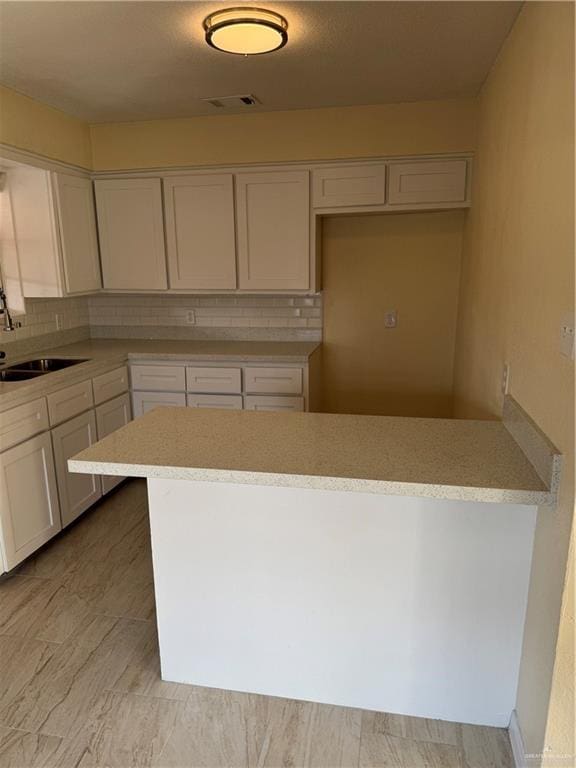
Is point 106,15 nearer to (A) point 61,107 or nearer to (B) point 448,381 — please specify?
(A) point 61,107

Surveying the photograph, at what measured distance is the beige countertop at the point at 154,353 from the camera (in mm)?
2951

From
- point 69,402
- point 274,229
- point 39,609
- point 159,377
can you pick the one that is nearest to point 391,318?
point 274,229

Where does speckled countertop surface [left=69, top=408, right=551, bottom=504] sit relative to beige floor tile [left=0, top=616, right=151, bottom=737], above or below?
above

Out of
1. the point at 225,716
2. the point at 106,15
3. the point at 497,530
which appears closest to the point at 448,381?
the point at 497,530

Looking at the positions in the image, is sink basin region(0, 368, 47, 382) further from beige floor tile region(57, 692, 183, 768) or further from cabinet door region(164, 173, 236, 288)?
beige floor tile region(57, 692, 183, 768)

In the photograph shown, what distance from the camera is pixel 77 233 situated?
132 inches

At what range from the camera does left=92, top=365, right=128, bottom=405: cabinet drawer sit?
315 cm

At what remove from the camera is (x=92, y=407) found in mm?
3109

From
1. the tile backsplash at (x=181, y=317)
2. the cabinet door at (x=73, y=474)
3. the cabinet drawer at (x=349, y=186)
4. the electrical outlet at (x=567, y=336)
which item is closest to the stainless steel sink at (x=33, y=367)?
the tile backsplash at (x=181, y=317)

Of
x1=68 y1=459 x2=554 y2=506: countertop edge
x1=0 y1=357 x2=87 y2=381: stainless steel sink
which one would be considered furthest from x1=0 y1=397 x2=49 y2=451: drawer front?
x1=68 y1=459 x2=554 y2=506: countertop edge

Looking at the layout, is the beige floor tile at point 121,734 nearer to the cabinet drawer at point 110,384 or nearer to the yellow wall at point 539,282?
the yellow wall at point 539,282

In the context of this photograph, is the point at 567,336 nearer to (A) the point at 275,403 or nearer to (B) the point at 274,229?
(A) the point at 275,403

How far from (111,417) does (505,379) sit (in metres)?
2.47

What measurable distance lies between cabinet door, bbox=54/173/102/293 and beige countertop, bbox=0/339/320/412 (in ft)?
1.48
